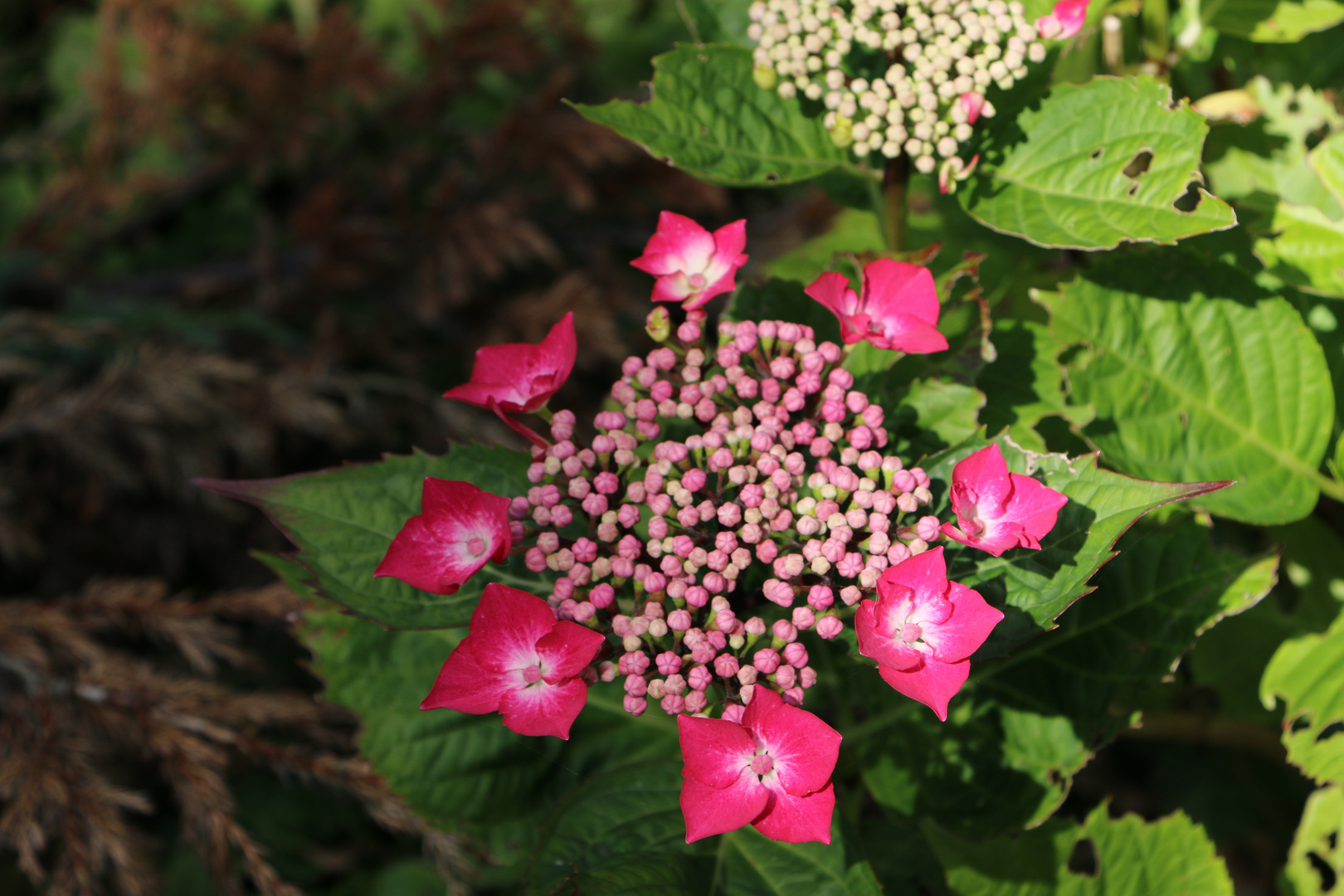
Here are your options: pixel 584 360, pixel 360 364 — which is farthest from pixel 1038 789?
pixel 360 364

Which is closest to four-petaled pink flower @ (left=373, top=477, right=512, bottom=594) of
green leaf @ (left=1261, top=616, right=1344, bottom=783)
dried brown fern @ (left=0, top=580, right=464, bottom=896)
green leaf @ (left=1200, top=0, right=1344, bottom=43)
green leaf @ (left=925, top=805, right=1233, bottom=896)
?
dried brown fern @ (left=0, top=580, right=464, bottom=896)

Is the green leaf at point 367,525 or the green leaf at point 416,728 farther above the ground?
the green leaf at point 367,525

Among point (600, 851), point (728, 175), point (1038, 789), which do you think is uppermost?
point (728, 175)

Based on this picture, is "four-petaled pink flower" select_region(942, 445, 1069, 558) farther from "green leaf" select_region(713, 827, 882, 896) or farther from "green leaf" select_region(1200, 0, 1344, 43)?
"green leaf" select_region(1200, 0, 1344, 43)

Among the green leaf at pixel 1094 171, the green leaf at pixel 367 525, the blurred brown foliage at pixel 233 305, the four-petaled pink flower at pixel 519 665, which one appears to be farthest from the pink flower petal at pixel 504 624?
the blurred brown foliage at pixel 233 305

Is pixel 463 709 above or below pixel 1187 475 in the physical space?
above

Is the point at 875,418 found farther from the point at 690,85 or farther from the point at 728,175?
the point at 690,85

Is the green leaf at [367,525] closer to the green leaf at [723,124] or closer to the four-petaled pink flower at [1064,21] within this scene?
the green leaf at [723,124]

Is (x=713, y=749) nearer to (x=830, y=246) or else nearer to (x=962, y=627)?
(x=962, y=627)
